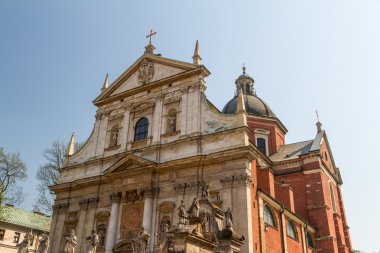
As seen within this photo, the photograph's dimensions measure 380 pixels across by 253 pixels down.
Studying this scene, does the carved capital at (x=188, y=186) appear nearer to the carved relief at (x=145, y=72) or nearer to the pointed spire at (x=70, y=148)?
the carved relief at (x=145, y=72)

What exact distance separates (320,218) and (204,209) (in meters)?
16.1

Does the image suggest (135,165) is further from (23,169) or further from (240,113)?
(23,169)

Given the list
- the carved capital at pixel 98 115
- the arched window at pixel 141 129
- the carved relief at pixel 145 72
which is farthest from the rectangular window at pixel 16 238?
the carved relief at pixel 145 72

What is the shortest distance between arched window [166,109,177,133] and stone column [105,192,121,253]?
4.97 m

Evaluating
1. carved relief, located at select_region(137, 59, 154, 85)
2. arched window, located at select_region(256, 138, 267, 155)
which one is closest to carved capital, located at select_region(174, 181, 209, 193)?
carved relief, located at select_region(137, 59, 154, 85)

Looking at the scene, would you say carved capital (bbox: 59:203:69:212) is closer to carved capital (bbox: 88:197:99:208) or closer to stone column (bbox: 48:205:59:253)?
stone column (bbox: 48:205:59:253)

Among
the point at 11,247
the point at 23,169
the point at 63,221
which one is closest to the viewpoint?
the point at 63,221

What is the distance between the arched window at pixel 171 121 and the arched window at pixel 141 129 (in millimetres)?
1682

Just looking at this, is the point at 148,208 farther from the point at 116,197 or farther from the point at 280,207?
the point at 280,207

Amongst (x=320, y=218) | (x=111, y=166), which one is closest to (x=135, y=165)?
(x=111, y=166)

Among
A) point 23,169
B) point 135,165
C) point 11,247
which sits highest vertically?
point 23,169

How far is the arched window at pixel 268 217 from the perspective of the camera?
→ 64.4 ft

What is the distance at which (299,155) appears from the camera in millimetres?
28969

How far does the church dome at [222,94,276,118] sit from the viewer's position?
3312 cm
